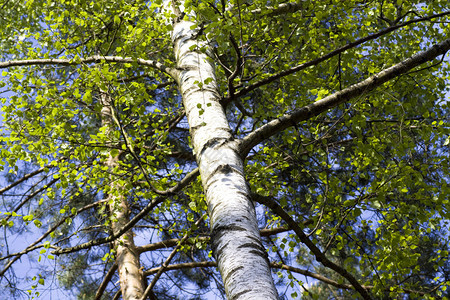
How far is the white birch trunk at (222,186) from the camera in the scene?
2316mm

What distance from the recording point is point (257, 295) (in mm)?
2154

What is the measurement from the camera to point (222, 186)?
286 centimetres

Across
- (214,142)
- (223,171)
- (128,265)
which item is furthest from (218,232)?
(128,265)

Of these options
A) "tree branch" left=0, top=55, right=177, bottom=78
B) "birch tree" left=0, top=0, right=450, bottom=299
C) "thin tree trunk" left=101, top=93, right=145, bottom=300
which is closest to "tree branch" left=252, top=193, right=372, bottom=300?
"birch tree" left=0, top=0, right=450, bottom=299

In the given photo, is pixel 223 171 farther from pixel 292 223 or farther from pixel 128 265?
pixel 128 265

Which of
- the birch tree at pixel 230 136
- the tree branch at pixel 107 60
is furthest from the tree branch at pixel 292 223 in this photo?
the tree branch at pixel 107 60

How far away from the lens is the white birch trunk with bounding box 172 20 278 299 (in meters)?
2.32

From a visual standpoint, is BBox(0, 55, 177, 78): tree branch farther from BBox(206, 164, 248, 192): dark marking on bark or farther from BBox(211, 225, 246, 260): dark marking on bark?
BBox(211, 225, 246, 260): dark marking on bark

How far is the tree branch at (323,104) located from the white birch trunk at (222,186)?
194 millimetres

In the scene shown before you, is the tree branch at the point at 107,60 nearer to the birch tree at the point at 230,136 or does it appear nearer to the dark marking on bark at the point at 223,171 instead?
the birch tree at the point at 230,136

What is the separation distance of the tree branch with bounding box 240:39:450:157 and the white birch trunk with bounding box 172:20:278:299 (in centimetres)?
19

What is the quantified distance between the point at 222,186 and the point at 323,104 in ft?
3.41

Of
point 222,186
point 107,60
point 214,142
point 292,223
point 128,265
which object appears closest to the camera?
point 222,186

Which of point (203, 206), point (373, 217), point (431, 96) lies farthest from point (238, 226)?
point (373, 217)
